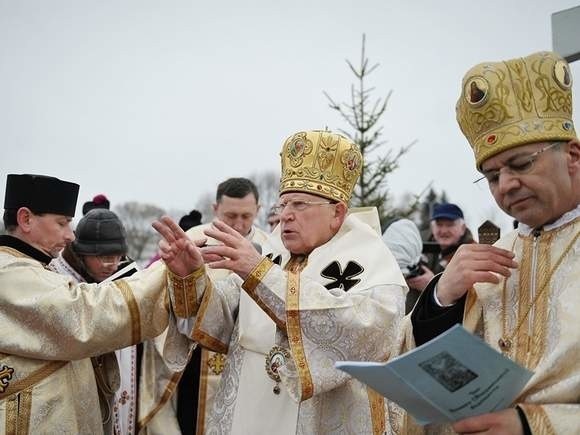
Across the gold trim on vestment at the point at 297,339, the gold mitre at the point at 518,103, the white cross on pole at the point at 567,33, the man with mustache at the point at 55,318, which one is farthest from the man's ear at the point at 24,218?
the white cross on pole at the point at 567,33

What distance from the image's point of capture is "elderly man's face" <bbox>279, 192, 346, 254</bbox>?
3783 mm

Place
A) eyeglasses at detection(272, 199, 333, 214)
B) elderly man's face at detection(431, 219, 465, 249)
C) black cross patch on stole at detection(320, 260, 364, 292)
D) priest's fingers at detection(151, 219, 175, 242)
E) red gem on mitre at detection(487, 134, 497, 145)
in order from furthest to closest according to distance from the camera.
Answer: elderly man's face at detection(431, 219, 465, 249), eyeglasses at detection(272, 199, 333, 214), black cross patch on stole at detection(320, 260, 364, 292), priest's fingers at detection(151, 219, 175, 242), red gem on mitre at detection(487, 134, 497, 145)

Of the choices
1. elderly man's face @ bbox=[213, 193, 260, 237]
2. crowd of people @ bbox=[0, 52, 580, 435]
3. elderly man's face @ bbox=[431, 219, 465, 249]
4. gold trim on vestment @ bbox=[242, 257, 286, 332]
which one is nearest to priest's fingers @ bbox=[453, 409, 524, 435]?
crowd of people @ bbox=[0, 52, 580, 435]

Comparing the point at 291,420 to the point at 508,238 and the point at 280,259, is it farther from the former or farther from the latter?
the point at 508,238

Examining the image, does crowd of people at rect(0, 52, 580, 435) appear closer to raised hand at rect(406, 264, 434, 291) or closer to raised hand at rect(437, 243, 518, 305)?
raised hand at rect(437, 243, 518, 305)

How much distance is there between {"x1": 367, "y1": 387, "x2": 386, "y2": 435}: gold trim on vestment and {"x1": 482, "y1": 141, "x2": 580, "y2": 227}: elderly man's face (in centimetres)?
148

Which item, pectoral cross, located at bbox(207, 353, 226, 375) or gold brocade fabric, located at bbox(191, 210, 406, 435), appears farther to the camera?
pectoral cross, located at bbox(207, 353, 226, 375)

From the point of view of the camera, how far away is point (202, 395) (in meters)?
4.83

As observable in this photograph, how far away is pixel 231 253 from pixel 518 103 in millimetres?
1535

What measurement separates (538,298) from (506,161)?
1.82 ft

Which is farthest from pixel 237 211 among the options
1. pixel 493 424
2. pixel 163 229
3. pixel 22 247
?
pixel 493 424

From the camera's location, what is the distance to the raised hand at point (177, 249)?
3359mm

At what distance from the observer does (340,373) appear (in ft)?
10.5

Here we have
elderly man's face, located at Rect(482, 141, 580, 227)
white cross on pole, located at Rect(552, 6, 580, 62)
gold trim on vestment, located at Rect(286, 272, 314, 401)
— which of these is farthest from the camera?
white cross on pole, located at Rect(552, 6, 580, 62)
